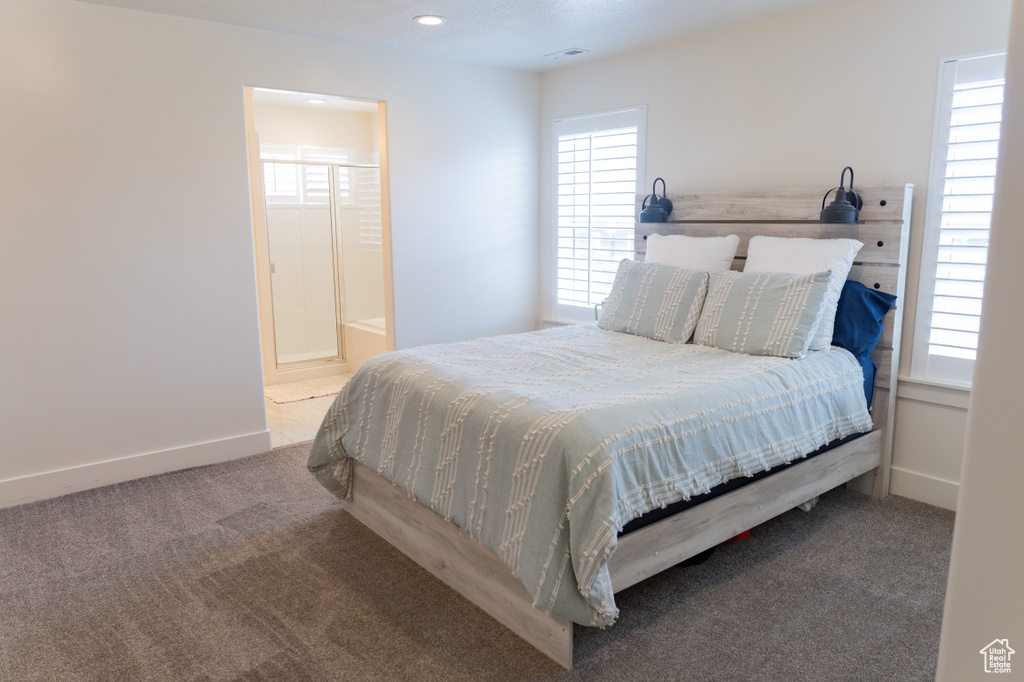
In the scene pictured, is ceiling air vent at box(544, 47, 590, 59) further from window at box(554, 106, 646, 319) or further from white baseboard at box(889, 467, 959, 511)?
white baseboard at box(889, 467, 959, 511)

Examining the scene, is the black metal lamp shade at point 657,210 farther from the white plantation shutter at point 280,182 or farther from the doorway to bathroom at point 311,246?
the white plantation shutter at point 280,182

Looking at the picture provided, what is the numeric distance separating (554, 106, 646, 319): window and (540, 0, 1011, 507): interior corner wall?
0.15 metres

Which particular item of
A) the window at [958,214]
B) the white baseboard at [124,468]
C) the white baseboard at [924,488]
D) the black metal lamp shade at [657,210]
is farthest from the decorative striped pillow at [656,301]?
the white baseboard at [124,468]

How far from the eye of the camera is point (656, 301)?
140 inches

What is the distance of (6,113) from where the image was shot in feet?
10.3

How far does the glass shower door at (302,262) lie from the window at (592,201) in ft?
6.61

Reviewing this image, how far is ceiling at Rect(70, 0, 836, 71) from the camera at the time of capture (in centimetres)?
334

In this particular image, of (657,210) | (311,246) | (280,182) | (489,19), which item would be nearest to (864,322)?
(657,210)

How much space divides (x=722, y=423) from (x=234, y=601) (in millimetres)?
1856

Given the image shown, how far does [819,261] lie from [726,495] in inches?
53.5

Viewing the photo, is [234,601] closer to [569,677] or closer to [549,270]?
[569,677]

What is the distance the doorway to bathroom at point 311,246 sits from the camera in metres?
5.47

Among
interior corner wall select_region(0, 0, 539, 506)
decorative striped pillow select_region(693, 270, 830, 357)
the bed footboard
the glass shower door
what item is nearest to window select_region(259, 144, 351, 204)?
the glass shower door

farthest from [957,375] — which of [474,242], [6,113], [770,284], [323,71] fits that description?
[6,113]
